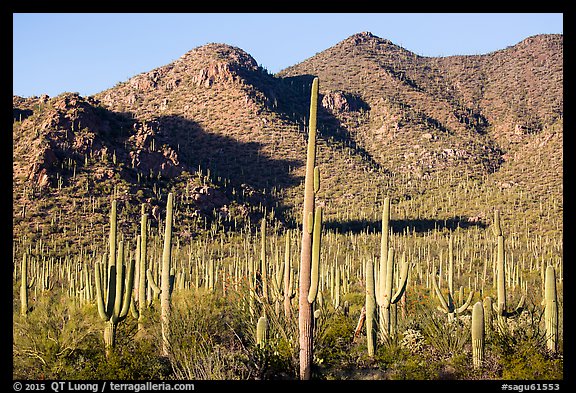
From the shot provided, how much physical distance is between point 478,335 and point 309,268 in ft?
12.4

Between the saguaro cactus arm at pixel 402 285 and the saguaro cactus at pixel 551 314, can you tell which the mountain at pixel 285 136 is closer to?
the saguaro cactus arm at pixel 402 285

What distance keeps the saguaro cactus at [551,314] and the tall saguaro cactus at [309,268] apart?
16.6 ft

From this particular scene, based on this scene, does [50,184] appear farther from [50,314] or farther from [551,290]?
[551,290]

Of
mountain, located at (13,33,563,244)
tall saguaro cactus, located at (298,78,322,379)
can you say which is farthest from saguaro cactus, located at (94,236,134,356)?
mountain, located at (13,33,563,244)

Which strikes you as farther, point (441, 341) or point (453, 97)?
point (453, 97)

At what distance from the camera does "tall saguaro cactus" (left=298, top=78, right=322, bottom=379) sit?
863 centimetres

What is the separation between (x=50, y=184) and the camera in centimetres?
4047

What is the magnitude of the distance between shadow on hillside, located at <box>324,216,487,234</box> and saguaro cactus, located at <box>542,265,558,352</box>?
1331 inches

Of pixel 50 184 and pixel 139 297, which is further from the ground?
pixel 50 184

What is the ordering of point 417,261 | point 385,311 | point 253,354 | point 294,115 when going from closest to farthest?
point 253,354
point 385,311
point 417,261
point 294,115

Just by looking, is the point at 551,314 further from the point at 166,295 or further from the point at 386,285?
the point at 166,295

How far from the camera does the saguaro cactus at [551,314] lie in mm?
11102
